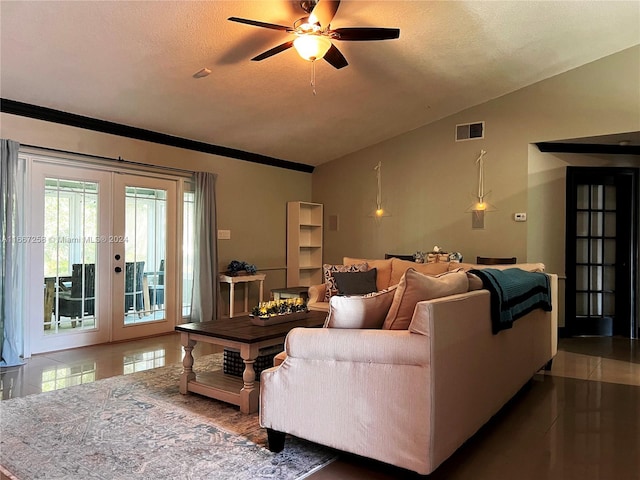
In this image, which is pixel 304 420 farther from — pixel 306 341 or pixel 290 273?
→ pixel 290 273

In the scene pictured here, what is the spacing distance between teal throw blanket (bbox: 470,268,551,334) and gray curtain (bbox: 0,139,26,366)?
4098 mm

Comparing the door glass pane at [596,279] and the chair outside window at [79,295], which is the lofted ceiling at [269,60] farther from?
the door glass pane at [596,279]

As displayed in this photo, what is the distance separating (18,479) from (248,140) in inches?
195

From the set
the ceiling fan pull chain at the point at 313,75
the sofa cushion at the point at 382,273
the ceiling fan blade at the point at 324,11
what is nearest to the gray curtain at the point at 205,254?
the ceiling fan pull chain at the point at 313,75

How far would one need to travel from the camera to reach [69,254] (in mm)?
4949

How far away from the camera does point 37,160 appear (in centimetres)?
468

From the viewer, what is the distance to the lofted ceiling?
3590mm

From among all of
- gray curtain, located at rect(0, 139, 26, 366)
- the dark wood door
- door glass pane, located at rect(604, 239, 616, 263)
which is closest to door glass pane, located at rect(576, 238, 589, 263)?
the dark wood door

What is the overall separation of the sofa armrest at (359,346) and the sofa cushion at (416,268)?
2609 mm

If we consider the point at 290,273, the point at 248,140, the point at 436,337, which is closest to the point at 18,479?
the point at 436,337

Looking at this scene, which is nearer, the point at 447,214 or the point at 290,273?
the point at 447,214

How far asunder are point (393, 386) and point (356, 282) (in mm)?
2938

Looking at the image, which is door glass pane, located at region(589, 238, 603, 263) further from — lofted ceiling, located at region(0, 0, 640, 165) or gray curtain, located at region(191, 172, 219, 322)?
gray curtain, located at region(191, 172, 219, 322)

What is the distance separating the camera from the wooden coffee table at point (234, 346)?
3119 millimetres
